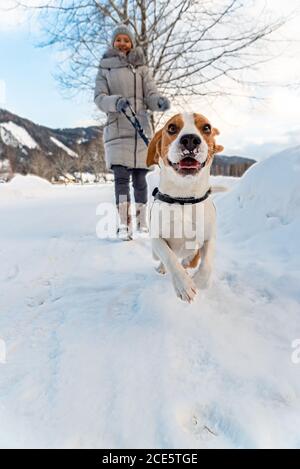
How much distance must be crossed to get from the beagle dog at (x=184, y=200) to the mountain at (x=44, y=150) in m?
43.0

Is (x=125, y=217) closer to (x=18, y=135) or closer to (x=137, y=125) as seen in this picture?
(x=137, y=125)

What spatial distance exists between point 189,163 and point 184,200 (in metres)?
0.22

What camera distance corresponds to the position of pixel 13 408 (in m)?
1.17

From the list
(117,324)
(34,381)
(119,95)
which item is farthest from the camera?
(119,95)

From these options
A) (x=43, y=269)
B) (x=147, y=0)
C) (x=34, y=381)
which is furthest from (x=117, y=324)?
(x=147, y=0)

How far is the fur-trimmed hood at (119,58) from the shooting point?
11.3 feet

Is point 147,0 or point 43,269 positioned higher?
point 147,0

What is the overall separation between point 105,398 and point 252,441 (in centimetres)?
47

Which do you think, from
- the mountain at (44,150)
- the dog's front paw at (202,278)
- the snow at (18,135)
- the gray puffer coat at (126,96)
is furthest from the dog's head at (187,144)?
the snow at (18,135)

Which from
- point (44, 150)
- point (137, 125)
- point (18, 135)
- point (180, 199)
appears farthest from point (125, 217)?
point (18, 135)

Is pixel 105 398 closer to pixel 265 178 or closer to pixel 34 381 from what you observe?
pixel 34 381

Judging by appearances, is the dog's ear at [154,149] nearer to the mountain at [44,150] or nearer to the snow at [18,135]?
the mountain at [44,150]

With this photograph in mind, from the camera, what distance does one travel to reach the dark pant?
356 centimetres

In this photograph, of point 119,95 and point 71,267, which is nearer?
point 71,267
